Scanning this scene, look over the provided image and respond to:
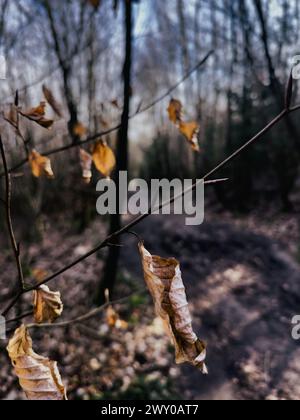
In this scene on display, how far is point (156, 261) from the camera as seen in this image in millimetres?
779

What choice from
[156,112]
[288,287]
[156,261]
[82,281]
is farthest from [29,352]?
[156,112]

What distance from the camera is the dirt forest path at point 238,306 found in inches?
156

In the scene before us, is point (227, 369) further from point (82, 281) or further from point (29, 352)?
point (29, 352)

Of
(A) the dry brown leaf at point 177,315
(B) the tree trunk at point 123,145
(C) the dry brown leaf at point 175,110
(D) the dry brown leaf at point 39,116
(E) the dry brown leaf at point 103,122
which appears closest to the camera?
(A) the dry brown leaf at point 177,315

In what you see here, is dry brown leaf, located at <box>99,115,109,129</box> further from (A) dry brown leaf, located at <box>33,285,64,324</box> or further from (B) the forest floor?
(A) dry brown leaf, located at <box>33,285,64,324</box>

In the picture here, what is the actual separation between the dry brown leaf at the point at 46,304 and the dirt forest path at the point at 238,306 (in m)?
3.38

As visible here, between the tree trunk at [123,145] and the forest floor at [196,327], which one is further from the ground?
the tree trunk at [123,145]

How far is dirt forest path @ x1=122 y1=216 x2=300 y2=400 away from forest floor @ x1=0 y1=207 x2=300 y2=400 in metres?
0.01

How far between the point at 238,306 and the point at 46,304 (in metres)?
5.07

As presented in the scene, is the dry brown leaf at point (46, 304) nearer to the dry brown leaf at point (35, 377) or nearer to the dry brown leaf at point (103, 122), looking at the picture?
the dry brown leaf at point (35, 377)

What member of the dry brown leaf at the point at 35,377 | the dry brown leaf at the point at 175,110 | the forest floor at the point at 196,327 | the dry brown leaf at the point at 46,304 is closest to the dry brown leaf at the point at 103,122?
the dry brown leaf at the point at 175,110

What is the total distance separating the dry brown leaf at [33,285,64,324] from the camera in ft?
3.07

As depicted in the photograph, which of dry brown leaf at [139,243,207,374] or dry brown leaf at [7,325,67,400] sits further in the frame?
dry brown leaf at [7,325,67,400]

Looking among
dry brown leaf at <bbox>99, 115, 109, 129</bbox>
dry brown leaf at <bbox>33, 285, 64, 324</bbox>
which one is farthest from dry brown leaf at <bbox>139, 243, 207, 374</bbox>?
dry brown leaf at <bbox>99, 115, 109, 129</bbox>
